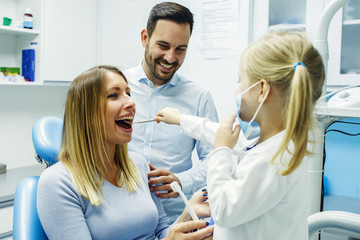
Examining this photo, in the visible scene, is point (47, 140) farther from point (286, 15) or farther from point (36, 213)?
point (286, 15)

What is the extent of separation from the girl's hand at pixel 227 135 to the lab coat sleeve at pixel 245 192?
59 mm

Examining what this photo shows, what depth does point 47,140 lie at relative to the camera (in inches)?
49.9

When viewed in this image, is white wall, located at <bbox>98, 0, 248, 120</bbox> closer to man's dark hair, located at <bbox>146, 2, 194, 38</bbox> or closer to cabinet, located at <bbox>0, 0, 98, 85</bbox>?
cabinet, located at <bbox>0, 0, 98, 85</bbox>

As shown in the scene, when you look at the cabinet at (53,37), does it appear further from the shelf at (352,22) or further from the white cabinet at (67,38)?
the shelf at (352,22)

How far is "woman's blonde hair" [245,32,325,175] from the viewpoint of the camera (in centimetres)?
73

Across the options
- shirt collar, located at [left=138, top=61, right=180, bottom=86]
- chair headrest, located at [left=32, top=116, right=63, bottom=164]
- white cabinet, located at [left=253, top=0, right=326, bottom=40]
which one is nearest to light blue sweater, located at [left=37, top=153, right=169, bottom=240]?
chair headrest, located at [left=32, top=116, right=63, bottom=164]

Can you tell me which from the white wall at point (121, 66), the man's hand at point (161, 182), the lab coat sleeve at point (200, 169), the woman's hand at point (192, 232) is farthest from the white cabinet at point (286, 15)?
the woman's hand at point (192, 232)

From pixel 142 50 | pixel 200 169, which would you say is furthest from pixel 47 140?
pixel 142 50

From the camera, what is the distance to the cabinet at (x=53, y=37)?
2500 millimetres

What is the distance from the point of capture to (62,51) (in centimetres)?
264

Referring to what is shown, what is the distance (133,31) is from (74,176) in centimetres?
204

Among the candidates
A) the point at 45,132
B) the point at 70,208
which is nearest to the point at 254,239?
the point at 70,208

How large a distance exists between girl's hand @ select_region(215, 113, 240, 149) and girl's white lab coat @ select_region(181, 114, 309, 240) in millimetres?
21

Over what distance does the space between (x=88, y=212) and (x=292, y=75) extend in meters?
0.71
